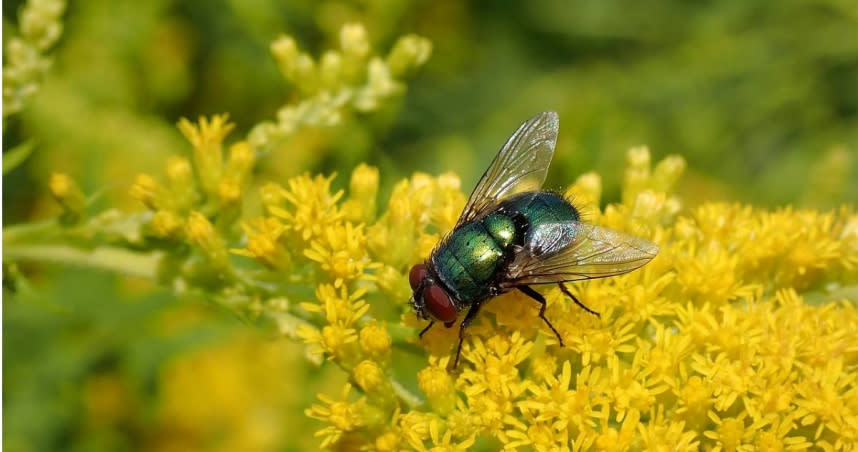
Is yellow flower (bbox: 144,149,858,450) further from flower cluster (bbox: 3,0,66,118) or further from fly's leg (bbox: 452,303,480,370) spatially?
flower cluster (bbox: 3,0,66,118)

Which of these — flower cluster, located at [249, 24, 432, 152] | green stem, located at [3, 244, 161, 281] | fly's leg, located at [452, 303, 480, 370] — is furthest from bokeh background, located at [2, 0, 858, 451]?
fly's leg, located at [452, 303, 480, 370]

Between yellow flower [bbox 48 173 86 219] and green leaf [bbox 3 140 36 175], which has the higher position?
green leaf [bbox 3 140 36 175]

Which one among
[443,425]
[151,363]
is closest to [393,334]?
[443,425]

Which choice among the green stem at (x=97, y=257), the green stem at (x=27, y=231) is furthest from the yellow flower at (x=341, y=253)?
the green stem at (x=27, y=231)

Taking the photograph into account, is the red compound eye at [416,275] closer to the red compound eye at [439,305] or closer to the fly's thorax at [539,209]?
the red compound eye at [439,305]

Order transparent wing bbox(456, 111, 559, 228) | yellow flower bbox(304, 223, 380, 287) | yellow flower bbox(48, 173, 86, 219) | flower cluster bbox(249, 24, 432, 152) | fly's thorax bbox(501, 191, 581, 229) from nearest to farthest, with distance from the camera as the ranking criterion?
yellow flower bbox(304, 223, 380, 287) < fly's thorax bbox(501, 191, 581, 229) < yellow flower bbox(48, 173, 86, 219) < transparent wing bbox(456, 111, 559, 228) < flower cluster bbox(249, 24, 432, 152)

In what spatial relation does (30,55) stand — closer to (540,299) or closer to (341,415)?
(341,415)

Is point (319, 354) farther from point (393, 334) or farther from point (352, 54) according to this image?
point (352, 54)

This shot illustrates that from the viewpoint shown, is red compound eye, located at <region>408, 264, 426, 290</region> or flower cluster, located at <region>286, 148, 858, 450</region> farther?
red compound eye, located at <region>408, 264, 426, 290</region>
